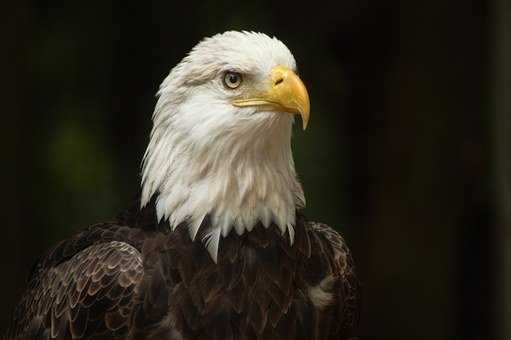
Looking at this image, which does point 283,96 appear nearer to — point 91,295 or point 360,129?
point 91,295

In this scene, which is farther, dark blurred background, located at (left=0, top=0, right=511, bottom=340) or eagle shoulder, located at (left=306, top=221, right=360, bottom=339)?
dark blurred background, located at (left=0, top=0, right=511, bottom=340)

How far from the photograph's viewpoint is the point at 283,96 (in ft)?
9.78

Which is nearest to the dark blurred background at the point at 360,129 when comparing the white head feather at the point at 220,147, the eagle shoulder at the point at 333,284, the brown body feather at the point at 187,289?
the eagle shoulder at the point at 333,284

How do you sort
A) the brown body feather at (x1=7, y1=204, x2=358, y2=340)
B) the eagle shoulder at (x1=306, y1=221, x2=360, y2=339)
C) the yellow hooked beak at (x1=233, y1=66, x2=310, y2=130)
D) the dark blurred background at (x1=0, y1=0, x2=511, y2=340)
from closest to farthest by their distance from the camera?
the yellow hooked beak at (x1=233, y1=66, x2=310, y2=130)
the brown body feather at (x1=7, y1=204, x2=358, y2=340)
the eagle shoulder at (x1=306, y1=221, x2=360, y2=339)
the dark blurred background at (x1=0, y1=0, x2=511, y2=340)

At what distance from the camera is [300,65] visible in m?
5.72

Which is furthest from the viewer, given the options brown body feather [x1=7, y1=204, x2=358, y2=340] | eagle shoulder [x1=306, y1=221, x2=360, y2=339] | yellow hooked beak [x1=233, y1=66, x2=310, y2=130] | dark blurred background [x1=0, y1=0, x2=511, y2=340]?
dark blurred background [x1=0, y1=0, x2=511, y2=340]

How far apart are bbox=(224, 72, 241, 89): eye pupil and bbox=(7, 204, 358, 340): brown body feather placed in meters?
0.52

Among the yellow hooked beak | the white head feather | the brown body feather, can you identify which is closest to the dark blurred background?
the brown body feather

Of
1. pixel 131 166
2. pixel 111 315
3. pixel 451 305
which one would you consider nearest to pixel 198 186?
pixel 111 315

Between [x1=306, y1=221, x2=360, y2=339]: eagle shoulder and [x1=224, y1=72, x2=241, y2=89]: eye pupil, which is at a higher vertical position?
[x1=224, y1=72, x2=241, y2=89]: eye pupil

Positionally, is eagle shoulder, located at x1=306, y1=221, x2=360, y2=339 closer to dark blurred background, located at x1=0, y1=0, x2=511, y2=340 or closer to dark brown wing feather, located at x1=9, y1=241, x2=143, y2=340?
dark brown wing feather, located at x1=9, y1=241, x2=143, y2=340

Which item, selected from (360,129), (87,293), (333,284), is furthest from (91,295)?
(360,129)

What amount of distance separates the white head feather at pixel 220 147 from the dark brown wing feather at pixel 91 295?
238mm

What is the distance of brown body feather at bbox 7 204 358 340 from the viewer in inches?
121
